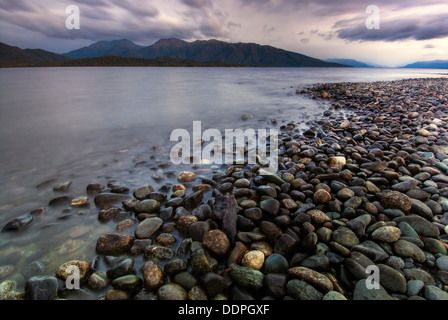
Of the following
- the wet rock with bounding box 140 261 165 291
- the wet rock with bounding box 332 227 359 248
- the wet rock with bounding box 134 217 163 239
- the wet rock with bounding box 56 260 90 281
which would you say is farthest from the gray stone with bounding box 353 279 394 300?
the wet rock with bounding box 56 260 90 281

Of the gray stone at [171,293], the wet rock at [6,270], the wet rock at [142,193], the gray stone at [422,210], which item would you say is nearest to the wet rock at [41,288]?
the wet rock at [6,270]

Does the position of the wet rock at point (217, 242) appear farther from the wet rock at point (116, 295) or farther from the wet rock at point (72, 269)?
the wet rock at point (72, 269)

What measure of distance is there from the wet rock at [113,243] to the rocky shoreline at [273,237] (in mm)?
11

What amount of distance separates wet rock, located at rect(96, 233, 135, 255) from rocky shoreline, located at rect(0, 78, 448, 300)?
11 mm

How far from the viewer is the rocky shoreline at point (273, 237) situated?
6.27 ft

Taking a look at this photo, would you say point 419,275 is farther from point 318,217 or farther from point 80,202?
point 80,202

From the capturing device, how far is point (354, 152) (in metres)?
4.59

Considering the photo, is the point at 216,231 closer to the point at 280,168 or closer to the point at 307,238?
the point at 307,238

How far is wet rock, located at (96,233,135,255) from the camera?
2418mm

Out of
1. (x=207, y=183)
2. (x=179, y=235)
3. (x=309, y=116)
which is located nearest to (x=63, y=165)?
(x=207, y=183)

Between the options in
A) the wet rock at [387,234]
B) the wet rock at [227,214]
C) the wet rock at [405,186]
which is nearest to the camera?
the wet rock at [387,234]

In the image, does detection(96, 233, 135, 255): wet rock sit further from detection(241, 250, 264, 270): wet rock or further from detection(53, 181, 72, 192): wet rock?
detection(53, 181, 72, 192): wet rock
